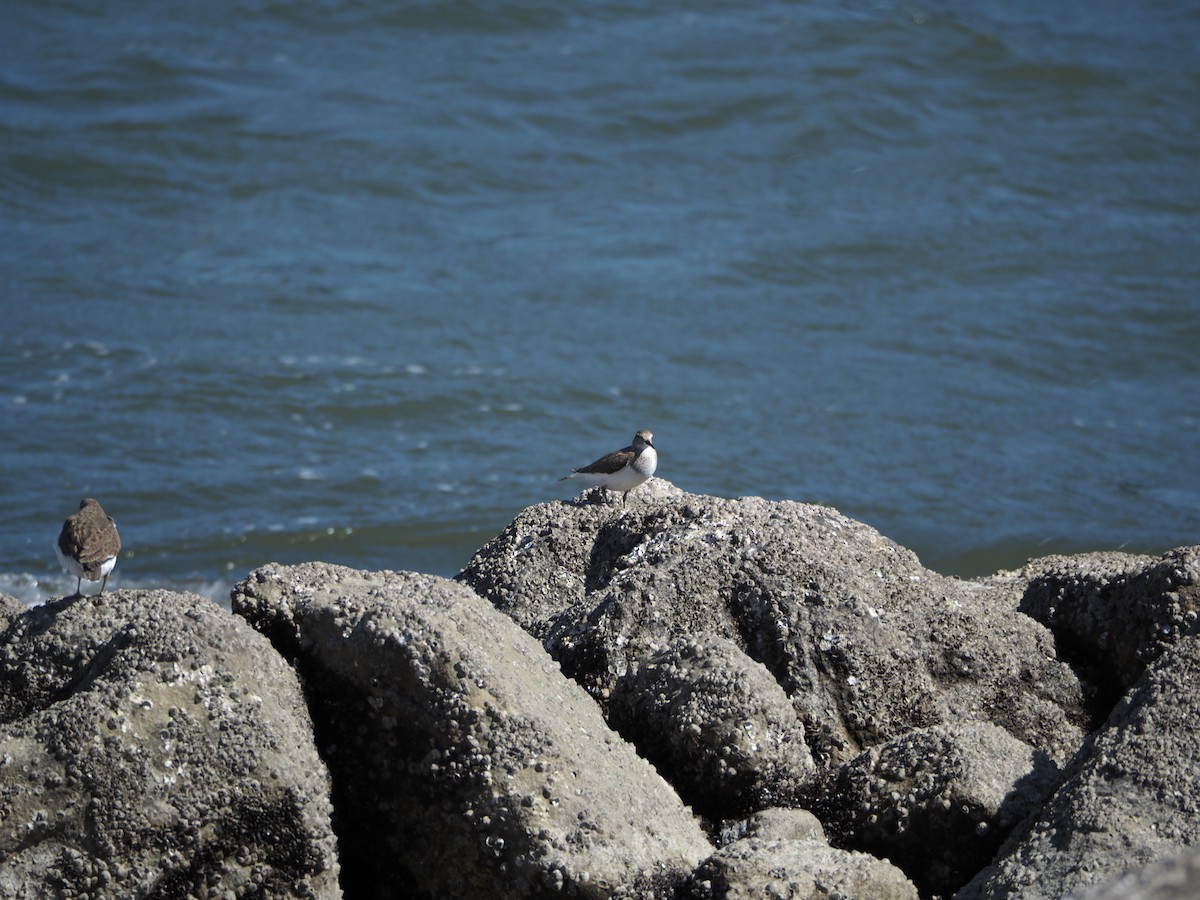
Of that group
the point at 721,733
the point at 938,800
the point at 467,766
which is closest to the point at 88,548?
the point at 467,766

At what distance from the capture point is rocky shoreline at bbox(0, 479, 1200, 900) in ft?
13.1

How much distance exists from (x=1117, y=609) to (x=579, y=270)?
1157cm

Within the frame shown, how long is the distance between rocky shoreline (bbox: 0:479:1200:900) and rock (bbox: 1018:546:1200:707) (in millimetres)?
13

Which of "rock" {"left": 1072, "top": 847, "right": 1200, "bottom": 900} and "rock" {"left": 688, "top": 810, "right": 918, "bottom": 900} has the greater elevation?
"rock" {"left": 1072, "top": 847, "right": 1200, "bottom": 900}

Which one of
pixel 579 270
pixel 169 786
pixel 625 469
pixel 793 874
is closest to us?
pixel 793 874

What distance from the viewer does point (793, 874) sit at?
3.78 m

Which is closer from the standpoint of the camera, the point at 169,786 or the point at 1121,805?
the point at 1121,805

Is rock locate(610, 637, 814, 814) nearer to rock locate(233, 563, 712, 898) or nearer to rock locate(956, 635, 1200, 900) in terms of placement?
rock locate(233, 563, 712, 898)

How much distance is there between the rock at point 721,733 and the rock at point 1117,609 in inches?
51.7

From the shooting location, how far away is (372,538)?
1113 centimetres

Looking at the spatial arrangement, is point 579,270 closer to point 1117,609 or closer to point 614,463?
point 614,463

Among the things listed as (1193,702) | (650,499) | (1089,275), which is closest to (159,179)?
(1089,275)

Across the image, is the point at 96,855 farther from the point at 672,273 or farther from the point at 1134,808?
the point at 672,273

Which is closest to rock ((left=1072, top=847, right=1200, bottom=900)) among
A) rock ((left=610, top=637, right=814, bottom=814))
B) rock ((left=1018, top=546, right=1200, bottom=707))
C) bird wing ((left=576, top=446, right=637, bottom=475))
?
rock ((left=610, top=637, right=814, bottom=814))
